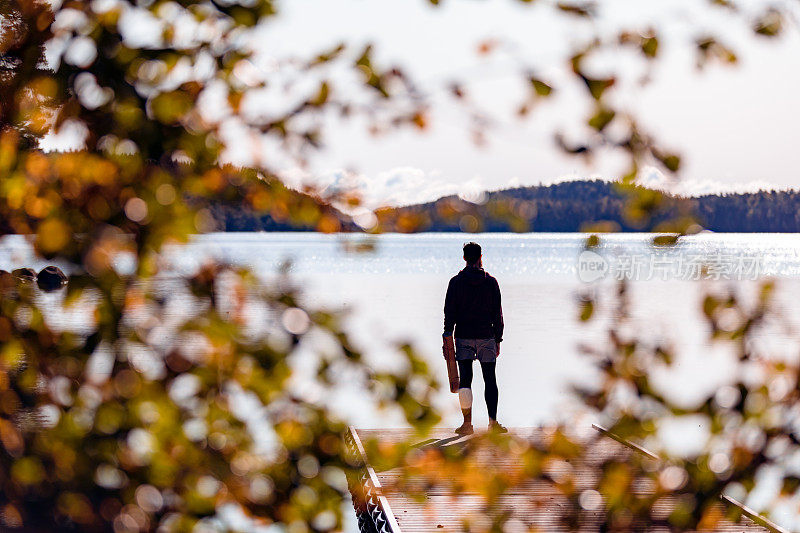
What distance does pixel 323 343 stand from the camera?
6.70 feet

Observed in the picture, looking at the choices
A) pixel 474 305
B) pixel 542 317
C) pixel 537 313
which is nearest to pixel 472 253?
pixel 474 305

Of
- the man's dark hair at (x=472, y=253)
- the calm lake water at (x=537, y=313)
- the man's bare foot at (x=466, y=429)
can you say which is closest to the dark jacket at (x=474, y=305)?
the man's dark hair at (x=472, y=253)

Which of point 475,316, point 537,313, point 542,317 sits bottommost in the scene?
point 537,313

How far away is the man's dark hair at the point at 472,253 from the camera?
33.5 feet

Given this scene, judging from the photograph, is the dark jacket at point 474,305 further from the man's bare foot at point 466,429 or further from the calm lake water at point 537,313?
the man's bare foot at point 466,429

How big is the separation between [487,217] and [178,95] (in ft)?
2.12

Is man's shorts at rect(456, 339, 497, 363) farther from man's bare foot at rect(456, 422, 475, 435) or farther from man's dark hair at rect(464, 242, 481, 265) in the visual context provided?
man's bare foot at rect(456, 422, 475, 435)

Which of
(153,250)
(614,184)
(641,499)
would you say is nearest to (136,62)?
(153,250)

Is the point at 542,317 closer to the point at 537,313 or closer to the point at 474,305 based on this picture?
the point at 537,313

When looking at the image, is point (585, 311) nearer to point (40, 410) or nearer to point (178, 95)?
point (178, 95)

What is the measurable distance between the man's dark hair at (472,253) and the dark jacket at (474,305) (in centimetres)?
15

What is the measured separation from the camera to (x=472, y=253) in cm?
1023

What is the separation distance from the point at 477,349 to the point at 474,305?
0.47m

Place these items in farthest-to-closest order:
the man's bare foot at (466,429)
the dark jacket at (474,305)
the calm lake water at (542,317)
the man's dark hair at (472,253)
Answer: the man's bare foot at (466,429) < the dark jacket at (474,305) < the man's dark hair at (472,253) < the calm lake water at (542,317)
